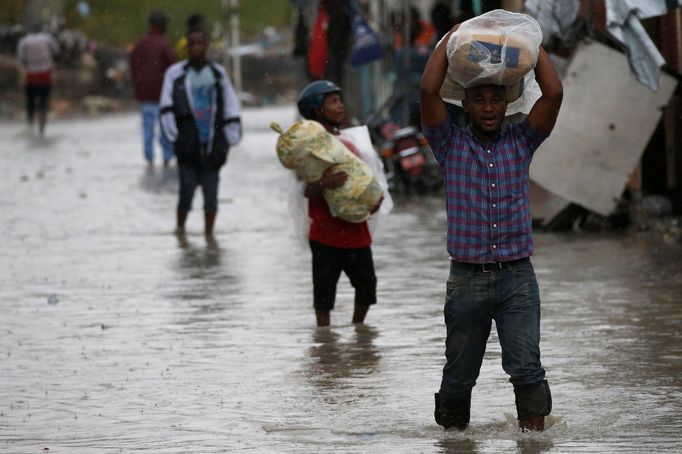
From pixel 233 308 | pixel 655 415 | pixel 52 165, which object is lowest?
pixel 52 165

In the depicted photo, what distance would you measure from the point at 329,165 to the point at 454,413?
3.00 meters

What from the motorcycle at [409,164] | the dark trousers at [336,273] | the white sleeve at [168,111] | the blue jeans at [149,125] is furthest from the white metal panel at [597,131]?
the blue jeans at [149,125]

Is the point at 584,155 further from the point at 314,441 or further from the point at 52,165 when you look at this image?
the point at 52,165

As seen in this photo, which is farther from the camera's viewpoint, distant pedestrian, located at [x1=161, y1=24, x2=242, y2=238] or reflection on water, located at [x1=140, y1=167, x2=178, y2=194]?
reflection on water, located at [x1=140, y1=167, x2=178, y2=194]

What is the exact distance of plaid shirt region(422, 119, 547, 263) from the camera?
6293mm

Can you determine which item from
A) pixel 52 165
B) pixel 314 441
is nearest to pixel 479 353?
pixel 314 441

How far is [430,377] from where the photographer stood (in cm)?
766

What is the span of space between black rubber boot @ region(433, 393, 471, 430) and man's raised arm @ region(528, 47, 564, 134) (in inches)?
44.7

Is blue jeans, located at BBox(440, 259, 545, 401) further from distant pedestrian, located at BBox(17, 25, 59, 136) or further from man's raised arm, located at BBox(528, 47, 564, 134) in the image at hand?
distant pedestrian, located at BBox(17, 25, 59, 136)

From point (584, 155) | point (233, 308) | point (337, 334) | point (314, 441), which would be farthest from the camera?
point (584, 155)

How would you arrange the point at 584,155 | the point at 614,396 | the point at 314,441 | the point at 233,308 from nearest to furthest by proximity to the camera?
the point at 314,441 → the point at 614,396 → the point at 233,308 → the point at 584,155

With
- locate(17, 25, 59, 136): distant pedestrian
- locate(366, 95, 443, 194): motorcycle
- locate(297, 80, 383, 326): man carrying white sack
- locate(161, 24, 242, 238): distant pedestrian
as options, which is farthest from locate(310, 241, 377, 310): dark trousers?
locate(17, 25, 59, 136): distant pedestrian

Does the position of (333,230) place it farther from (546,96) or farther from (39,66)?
(39,66)

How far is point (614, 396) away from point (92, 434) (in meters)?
2.25
